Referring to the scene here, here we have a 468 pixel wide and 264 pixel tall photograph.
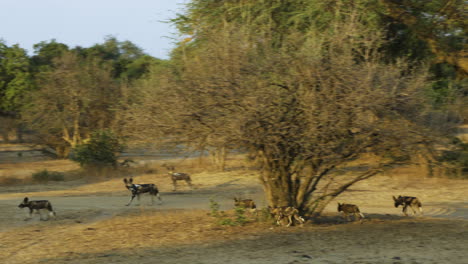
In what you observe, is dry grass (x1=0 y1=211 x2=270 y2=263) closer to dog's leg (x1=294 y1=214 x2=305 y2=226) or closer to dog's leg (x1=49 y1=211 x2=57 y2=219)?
dog's leg (x1=49 y1=211 x2=57 y2=219)

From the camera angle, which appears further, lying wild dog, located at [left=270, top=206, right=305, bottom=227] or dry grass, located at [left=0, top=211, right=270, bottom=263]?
lying wild dog, located at [left=270, top=206, right=305, bottom=227]

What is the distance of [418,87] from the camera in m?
12.4

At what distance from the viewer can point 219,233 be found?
13195mm

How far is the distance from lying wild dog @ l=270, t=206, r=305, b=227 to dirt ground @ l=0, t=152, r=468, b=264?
0.22 meters

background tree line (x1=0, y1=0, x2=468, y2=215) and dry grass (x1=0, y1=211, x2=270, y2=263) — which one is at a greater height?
background tree line (x1=0, y1=0, x2=468, y2=215)

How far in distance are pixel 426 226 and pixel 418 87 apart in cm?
349

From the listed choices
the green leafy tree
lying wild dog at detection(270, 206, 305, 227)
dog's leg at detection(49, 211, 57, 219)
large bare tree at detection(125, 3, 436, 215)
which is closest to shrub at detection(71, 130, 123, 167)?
the green leafy tree

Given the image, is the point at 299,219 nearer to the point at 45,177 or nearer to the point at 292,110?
the point at 292,110

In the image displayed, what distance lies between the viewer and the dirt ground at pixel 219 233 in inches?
427

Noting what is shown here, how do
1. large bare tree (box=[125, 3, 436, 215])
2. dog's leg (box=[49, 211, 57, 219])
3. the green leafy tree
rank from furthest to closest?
the green leafy tree → dog's leg (box=[49, 211, 57, 219]) → large bare tree (box=[125, 3, 436, 215])


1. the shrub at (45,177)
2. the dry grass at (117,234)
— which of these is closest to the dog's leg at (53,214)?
the dry grass at (117,234)

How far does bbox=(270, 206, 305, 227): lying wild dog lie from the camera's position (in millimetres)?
13391

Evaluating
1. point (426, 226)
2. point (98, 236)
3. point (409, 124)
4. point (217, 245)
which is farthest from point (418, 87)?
point (98, 236)

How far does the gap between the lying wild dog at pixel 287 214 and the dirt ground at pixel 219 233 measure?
0.72 feet
